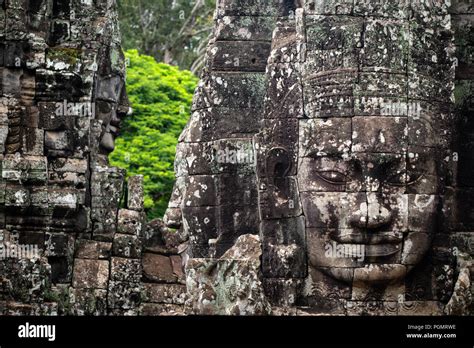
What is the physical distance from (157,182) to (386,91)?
53.4ft

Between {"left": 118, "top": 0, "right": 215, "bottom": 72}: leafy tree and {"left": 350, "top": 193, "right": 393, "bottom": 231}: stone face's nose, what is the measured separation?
939 inches

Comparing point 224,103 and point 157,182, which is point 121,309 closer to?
point 224,103

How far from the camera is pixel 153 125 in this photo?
39938mm

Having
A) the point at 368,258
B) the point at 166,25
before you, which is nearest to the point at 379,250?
the point at 368,258

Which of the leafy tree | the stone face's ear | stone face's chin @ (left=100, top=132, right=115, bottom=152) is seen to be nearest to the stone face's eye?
the stone face's ear

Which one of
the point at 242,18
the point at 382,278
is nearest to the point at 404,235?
the point at 382,278

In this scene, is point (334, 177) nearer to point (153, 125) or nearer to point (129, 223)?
point (129, 223)

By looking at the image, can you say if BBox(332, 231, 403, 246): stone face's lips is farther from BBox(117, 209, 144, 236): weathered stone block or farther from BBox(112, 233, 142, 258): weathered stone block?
BBox(117, 209, 144, 236): weathered stone block

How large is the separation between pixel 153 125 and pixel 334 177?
1736 centimetres

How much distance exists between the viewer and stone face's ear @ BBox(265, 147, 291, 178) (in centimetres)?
2325

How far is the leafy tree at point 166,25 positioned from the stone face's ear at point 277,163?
23.1 meters

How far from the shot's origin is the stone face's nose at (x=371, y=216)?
74.2 feet

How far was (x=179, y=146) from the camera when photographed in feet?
86.1

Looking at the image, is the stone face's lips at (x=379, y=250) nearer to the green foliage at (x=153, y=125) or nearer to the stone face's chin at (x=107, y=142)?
the stone face's chin at (x=107, y=142)
